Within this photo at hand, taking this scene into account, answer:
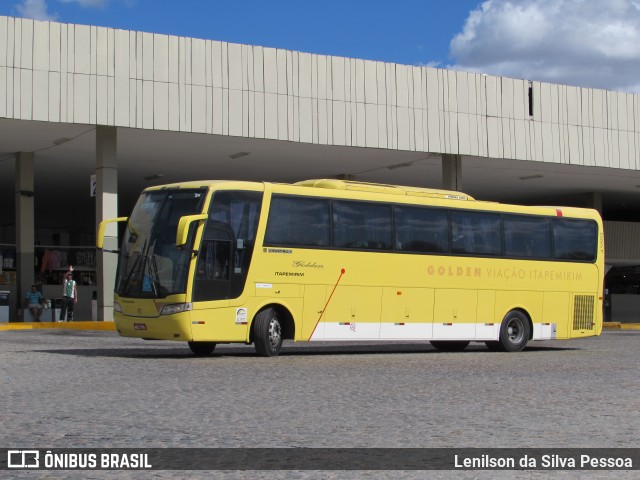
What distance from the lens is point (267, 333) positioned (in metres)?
19.2

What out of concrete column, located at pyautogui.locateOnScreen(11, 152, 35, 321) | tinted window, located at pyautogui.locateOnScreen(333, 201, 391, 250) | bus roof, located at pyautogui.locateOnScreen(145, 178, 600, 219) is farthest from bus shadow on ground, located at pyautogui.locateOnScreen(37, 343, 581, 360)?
concrete column, located at pyautogui.locateOnScreen(11, 152, 35, 321)

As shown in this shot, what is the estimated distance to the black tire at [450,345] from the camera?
79.3ft

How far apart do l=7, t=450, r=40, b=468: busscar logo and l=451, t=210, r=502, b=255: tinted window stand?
15575 mm

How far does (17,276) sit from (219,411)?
26042 mm

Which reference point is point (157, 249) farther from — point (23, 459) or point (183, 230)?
point (23, 459)

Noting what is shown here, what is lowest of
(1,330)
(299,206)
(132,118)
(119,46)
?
(1,330)

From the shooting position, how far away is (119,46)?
29.1m

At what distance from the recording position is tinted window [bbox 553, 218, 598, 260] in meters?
24.2

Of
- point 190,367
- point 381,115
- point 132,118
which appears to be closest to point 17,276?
point 132,118

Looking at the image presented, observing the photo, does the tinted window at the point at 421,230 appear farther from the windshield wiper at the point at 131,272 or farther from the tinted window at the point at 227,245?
the windshield wiper at the point at 131,272


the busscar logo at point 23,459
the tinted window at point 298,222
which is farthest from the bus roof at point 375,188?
the busscar logo at point 23,459

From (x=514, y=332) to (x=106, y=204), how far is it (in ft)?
43.4

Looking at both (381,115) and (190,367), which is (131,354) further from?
(381,115)

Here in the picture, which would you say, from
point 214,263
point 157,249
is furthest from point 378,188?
point 157,249
